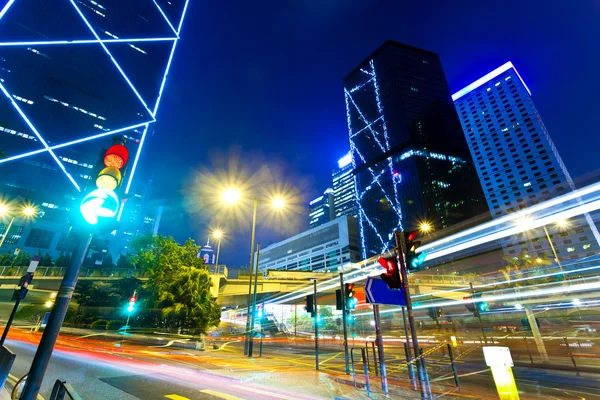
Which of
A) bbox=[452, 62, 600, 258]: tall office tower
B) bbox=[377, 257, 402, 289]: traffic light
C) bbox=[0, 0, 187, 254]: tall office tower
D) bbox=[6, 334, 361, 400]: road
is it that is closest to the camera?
bbox=[6, 334, 361, 400]: road

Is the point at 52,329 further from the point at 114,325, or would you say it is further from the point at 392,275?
the point at 114,325

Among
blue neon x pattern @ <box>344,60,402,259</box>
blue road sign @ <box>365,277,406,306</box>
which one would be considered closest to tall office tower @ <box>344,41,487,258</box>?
blue neon x pattern @ <box>344,60,402,259</box>

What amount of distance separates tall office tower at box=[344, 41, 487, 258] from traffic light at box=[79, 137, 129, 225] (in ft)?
315

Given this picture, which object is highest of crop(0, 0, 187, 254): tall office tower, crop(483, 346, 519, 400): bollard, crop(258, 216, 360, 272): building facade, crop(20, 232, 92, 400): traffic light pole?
crop(0, 0, 187, 254): tall office tower

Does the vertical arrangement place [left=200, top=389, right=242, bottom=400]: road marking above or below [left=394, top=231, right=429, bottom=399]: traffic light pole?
below

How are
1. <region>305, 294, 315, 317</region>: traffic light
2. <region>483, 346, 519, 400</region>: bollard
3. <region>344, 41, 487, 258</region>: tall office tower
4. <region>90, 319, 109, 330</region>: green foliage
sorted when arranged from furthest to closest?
1. <region>344, 41, 487, 258</region>: tall office tower
2. <region>90, 319, 109, 330</region>: green foliage
3. <region>305, 294, 315, 317</region>: traffic light
4. <region>483, 346, 519, 400</region>: bollard

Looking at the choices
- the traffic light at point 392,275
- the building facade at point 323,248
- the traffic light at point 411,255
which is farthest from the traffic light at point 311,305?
the building facade at point 323,248

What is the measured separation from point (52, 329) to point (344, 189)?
7163 inches

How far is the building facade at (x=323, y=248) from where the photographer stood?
115 metres

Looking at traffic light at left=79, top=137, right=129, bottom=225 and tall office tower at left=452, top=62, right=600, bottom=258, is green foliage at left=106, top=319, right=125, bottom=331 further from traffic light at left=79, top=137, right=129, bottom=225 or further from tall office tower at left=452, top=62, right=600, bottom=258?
tall office tower at left=452, top=62, right=600, bottom=258

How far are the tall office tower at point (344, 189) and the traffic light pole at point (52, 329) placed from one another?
6617 inches

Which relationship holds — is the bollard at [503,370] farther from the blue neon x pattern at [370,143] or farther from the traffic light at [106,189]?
the blue neon x pattern at [370,143]

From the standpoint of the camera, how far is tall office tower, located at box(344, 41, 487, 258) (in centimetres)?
9475

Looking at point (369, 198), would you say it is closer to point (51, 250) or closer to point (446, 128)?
point (446, 128)
